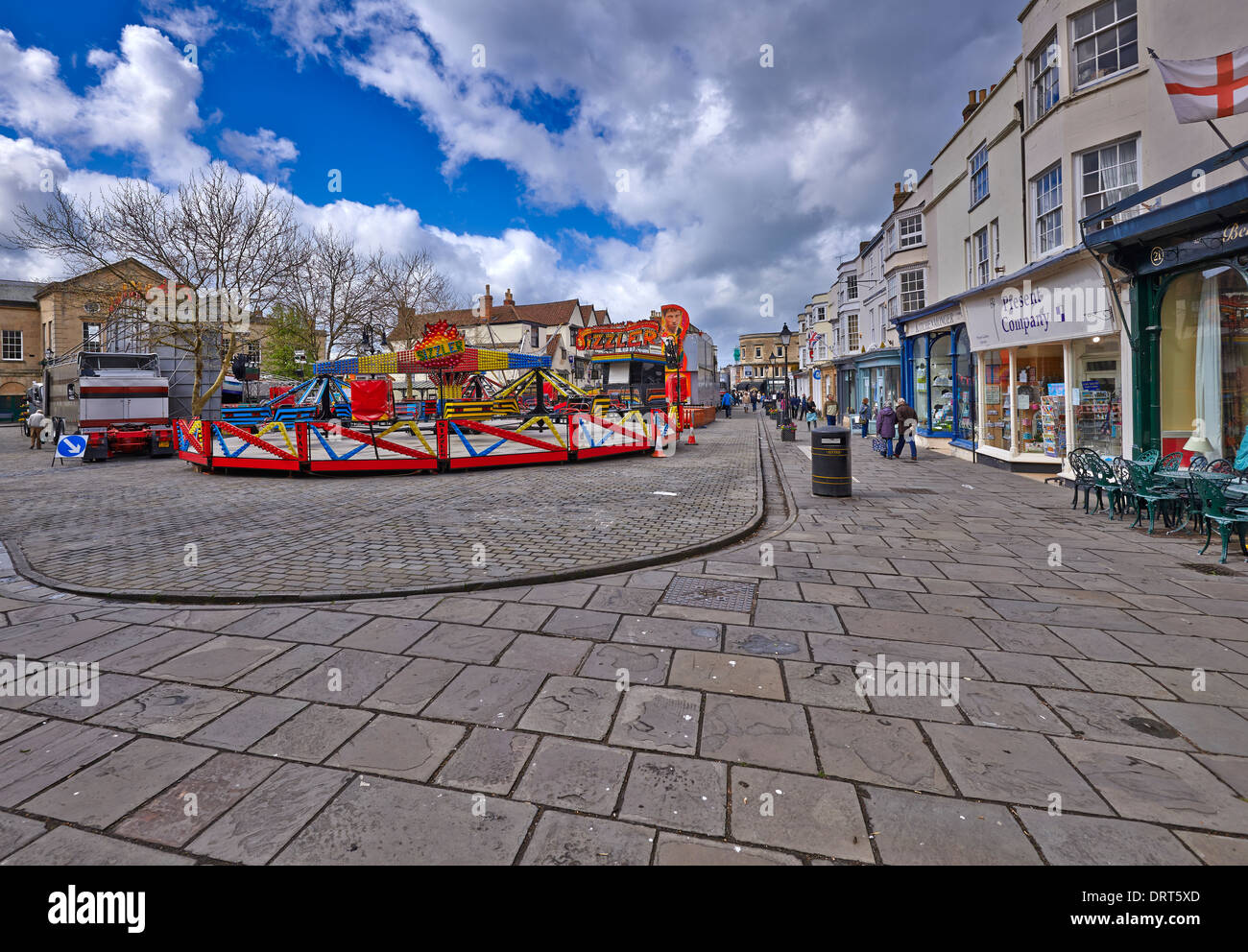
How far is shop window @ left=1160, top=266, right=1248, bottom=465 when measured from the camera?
8.76 m

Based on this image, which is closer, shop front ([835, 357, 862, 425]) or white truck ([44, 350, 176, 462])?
white truck ([44, 350, 176, 462])

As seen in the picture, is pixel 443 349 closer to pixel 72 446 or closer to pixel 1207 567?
pixel 72 446

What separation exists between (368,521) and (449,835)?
7.10m

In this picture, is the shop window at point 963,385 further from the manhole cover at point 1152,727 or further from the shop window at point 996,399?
the manhole cover at point 1152,727

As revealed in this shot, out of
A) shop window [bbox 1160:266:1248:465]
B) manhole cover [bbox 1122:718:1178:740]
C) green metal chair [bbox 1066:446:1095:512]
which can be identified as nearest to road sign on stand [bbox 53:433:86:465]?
manhole cover [bbox 1122:718:1178:740]

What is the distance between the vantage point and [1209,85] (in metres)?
7.57

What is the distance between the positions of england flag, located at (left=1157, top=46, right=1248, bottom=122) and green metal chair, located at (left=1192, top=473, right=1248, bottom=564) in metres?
4.44

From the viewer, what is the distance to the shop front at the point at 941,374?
17.9 meters

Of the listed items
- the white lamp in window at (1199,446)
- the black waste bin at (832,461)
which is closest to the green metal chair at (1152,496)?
the white lamp in window at (1199,446)

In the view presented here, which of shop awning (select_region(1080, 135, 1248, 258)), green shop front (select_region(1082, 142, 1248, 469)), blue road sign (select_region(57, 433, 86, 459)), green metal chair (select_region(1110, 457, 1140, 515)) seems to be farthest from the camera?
blue road sign (select_region(57, 433, 86, 459))

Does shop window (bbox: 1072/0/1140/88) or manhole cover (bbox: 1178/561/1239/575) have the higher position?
shop window (bbox: 1072/0/1140/88)

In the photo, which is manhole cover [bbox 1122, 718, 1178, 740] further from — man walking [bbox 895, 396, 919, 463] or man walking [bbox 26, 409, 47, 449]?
man walking [bbox 26, 409, 47, 449]

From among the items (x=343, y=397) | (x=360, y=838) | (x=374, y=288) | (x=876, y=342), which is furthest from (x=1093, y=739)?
(x=374, y=288)

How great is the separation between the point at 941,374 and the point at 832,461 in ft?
39.6
